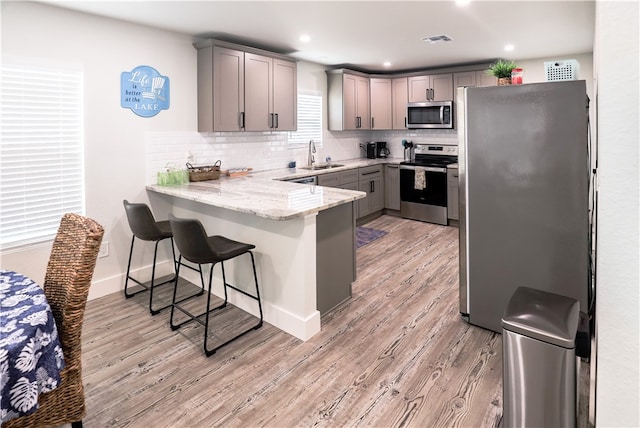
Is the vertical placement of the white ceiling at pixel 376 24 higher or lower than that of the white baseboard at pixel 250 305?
higher

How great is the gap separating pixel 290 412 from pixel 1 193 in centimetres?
267

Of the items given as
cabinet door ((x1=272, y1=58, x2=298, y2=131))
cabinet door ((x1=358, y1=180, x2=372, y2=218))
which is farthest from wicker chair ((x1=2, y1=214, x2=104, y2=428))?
cabinet door ((x1=358, y1=180, x2=372, y2=218))

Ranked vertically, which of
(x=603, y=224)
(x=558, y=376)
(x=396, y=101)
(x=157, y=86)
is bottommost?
(x=558, y=376)

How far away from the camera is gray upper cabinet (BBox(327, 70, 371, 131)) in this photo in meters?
5.82

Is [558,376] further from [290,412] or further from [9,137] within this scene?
[9,137]

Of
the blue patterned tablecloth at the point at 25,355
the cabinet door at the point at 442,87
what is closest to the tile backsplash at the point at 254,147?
the cabinet door at the point at 442,87

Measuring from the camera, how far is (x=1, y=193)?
2.89 meters

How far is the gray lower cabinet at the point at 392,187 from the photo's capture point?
6260 mm

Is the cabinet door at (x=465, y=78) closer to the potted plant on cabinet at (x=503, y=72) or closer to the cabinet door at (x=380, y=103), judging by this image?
the cabinet door at (x=380, y=103)

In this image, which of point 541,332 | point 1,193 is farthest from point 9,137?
point 541,332

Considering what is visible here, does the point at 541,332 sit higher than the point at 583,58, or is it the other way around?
the point at 583,58

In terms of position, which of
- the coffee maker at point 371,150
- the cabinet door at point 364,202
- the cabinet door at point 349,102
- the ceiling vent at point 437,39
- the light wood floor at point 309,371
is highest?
the ceiling vent at point 437,39

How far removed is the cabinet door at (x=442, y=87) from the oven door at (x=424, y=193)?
1124 millimetres

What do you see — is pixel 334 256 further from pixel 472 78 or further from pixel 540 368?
pixel 472 78
